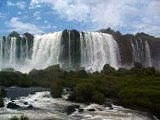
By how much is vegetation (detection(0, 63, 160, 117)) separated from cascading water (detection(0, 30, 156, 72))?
1446 cm

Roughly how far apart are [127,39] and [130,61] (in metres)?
5.81

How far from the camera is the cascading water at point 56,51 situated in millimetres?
92688

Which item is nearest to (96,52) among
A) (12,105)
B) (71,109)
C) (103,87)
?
(103,87)

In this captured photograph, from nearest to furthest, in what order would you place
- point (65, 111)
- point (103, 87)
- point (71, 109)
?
point (65, 111), point (71, 109), point (103, 87)

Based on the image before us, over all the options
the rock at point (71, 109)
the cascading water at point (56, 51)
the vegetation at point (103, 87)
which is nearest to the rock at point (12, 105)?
the rock at point (71, 109)

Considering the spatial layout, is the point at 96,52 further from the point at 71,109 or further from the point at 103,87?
the point at 71,109

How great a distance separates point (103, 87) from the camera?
56.7 meters

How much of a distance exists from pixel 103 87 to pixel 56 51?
3888 cm

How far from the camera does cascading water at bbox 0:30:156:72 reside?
92688 mm

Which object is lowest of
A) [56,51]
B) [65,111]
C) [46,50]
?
[65,111]

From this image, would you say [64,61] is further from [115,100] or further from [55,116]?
[55,116]

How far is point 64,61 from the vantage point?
3708 inches

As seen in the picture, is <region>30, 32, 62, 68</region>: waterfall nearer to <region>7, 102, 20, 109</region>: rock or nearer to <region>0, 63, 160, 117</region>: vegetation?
<region>0, 63, 160, 117</region>: vegetation

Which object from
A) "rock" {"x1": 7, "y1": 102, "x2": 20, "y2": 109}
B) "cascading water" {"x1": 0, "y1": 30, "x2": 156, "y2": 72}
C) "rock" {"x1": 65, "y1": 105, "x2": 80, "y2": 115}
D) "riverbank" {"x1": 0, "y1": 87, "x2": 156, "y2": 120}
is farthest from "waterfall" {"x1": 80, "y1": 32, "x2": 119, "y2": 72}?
"rock" {"x1": 7, "y1": 102, "x2": 20, "y2": 109}
